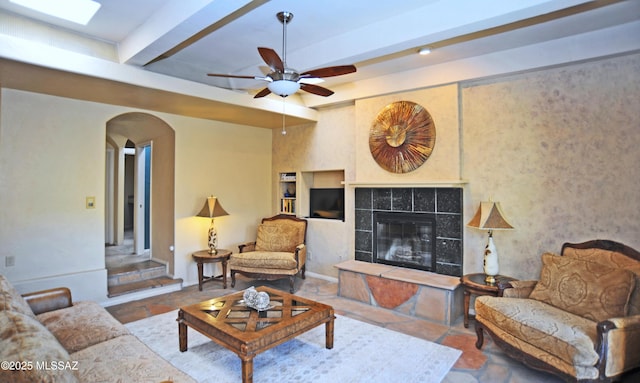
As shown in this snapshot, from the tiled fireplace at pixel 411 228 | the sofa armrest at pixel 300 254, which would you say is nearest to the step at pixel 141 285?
the sofa armrest at pixel 300 254

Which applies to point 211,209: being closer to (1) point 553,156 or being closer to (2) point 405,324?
(2) point 405,324

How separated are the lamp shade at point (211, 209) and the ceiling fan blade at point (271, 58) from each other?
9.95 feet

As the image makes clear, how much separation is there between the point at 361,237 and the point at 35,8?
4.33 metres

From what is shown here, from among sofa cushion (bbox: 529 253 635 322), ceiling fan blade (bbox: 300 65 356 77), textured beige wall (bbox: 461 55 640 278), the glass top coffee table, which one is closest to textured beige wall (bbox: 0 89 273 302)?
the glass top coffee table

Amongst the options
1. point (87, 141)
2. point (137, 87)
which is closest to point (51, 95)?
point (87, 141)

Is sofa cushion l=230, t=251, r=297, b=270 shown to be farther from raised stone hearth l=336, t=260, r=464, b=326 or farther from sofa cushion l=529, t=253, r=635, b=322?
sofa cushion l=529, t=253, r=635, b=322

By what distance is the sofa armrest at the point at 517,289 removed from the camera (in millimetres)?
3184

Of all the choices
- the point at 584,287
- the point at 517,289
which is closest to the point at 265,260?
the point at 517,289

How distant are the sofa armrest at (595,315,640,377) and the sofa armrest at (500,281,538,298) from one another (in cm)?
86

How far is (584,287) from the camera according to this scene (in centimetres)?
284

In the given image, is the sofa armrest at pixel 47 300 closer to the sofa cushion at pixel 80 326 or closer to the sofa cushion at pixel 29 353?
the sofa cushion at pixel 80 326

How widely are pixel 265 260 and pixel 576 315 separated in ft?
11.6

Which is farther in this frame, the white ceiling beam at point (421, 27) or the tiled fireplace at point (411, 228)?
the tiled fireplace at point (411, 228)

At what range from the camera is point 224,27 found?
3.14 m
